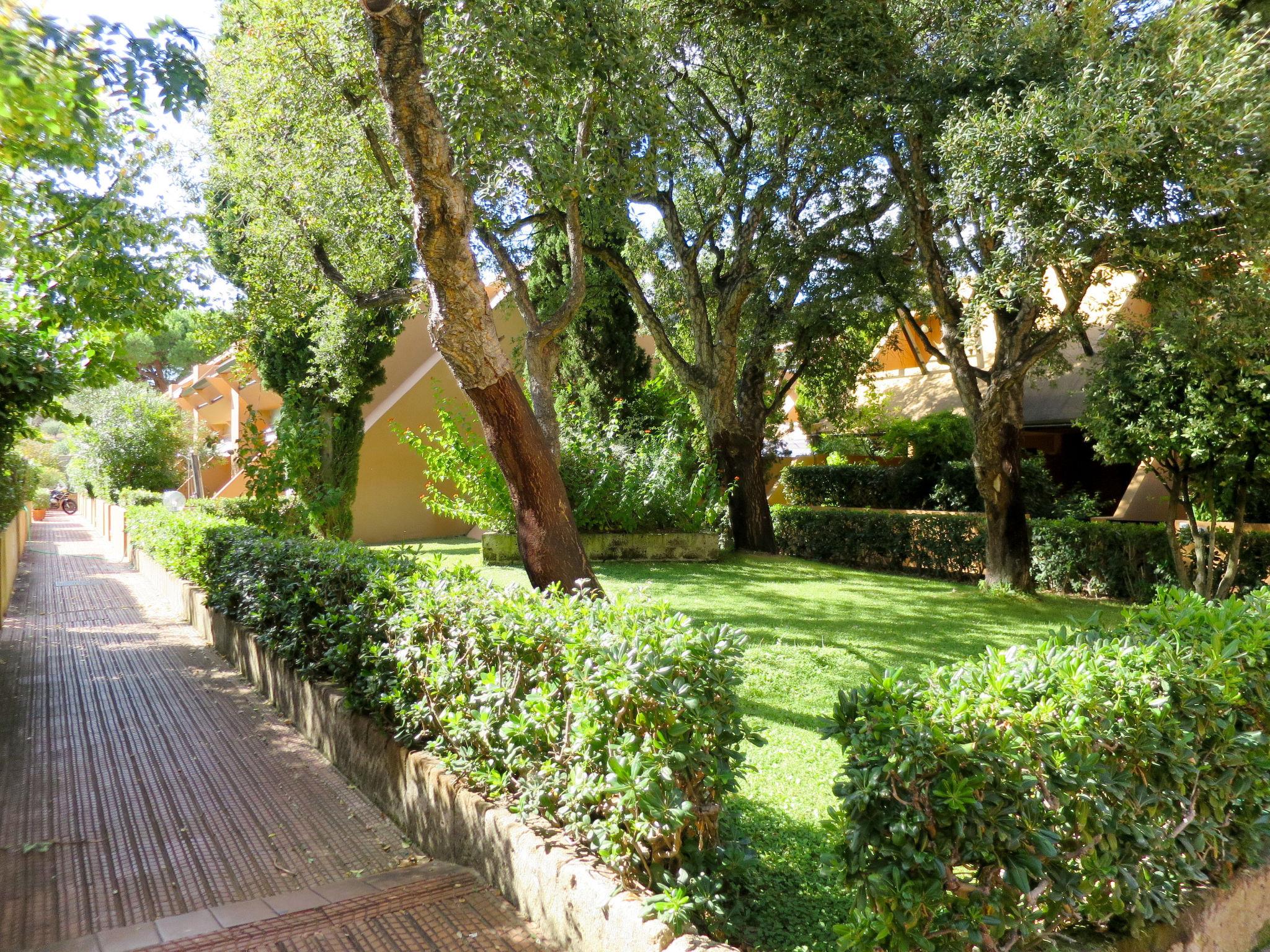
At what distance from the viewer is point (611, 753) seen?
332 cm

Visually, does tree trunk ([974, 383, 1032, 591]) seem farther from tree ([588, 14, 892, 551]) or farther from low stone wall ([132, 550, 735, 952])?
low stone wall ([132, 550, 735, 952])

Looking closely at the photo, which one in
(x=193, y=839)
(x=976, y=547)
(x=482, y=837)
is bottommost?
(x=193, y=839)

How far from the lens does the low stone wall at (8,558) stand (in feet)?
40.9

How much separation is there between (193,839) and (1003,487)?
11.0 meters

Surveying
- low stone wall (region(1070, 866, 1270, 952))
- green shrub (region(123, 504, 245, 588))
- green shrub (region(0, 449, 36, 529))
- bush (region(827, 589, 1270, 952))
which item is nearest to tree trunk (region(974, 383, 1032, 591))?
bush (region(827, 589, 1270, 952))

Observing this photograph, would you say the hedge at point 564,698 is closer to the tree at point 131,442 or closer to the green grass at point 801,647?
the green grass at point 801,647

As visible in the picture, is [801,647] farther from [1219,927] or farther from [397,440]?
[397,440]

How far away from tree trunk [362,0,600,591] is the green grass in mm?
777

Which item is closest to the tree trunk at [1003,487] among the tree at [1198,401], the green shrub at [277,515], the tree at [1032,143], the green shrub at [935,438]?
the tree at [1032,143]

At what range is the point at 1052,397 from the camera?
1909 centimetres

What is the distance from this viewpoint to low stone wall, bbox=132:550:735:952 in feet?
10.1

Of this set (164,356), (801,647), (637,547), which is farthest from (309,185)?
(164,356)

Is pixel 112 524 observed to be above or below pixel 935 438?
below

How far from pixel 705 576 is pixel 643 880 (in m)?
10.2
